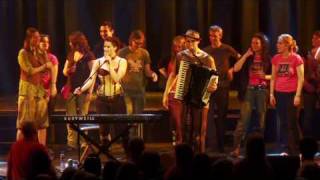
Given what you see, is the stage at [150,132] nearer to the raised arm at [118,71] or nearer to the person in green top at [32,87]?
the person in green top at [32,87]

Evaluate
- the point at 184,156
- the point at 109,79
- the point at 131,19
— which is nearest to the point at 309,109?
the point at 109,79

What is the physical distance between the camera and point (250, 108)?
12367mm

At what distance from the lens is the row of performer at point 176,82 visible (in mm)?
11891

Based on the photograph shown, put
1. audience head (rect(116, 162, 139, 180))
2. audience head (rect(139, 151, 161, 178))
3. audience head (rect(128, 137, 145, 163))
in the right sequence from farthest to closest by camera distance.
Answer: audience head (rect(128, 137, 145, 163)) → audience head (rect(139, 151, 161, 178)) → audience head (rect(116, 162, 139, 180))

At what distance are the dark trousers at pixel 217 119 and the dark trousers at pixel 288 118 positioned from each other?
38.9 inches

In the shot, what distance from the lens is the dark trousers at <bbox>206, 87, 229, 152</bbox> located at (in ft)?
41.8

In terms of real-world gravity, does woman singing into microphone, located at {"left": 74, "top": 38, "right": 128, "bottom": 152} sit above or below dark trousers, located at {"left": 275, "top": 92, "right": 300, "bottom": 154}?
above

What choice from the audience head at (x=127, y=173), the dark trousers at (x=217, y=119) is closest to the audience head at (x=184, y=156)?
the audience head at (x=127, y=173)

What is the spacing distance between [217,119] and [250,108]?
0.75 meters

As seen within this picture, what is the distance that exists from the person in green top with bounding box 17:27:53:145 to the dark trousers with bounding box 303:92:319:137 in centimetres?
412

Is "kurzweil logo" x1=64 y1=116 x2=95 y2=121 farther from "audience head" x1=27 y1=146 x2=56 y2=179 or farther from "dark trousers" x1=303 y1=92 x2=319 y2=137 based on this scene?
"dark trousers" x1=303 y1=92 x2=319 y2=137

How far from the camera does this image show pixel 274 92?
479 inches

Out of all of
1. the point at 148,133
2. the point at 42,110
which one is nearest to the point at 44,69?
the point at 42,110

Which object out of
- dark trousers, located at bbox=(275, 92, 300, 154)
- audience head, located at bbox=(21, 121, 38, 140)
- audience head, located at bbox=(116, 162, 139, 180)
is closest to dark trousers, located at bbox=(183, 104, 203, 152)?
dark trousers, located at bbox=(275, 92, 300, 154)
